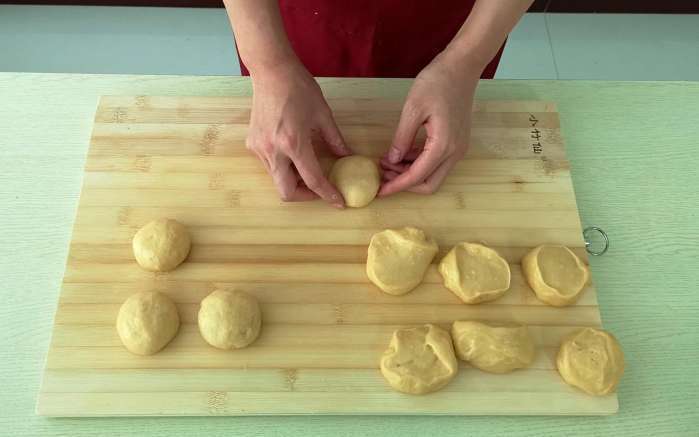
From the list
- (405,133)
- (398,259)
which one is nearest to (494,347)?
(398,259)

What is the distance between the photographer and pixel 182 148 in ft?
4.92

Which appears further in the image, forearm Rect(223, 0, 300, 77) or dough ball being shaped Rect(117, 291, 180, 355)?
forearm Rect(223, 0, 300, 77)

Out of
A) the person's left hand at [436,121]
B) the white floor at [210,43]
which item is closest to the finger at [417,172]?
the person's left hand at [436,121]

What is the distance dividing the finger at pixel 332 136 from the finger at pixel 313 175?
0.30 ft

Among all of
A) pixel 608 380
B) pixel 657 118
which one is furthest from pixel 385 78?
pixel 608 380

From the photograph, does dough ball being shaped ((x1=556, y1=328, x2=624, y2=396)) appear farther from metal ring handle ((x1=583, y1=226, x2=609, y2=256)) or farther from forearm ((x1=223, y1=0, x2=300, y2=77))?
forearm ((x1=223, y1=0, x2=300, y2=77))

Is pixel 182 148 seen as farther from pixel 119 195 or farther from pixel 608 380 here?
pixel 608 380

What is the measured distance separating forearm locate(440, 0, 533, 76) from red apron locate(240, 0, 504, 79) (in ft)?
0.69

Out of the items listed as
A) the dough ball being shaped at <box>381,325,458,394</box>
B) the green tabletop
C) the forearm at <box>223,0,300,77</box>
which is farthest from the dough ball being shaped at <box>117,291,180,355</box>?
the forearm at <box>223,0,300,77</box>

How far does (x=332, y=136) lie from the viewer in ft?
4.71

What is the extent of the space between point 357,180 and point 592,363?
695 millimetres

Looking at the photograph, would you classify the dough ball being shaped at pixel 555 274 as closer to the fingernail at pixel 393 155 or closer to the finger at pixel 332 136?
the fingernail at pixel 393 155

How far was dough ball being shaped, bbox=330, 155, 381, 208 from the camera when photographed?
1413 mm

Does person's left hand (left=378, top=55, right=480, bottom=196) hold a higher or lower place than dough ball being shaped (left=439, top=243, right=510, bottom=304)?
higher
